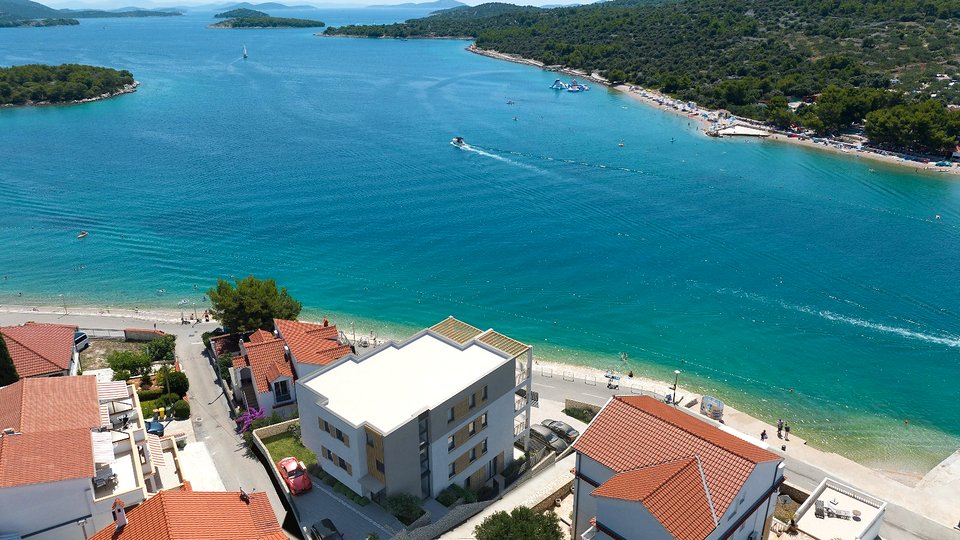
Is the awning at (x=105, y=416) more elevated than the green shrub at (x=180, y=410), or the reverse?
the awning at (x=105, y=416)

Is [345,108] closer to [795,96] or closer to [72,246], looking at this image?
[72,246]

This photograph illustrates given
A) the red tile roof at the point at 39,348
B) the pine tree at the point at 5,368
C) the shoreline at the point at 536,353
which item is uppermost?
the pine tree at the point at 5,368

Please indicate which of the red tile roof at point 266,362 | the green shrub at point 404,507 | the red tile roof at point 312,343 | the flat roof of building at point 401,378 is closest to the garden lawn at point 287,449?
the red tile roof at point 266,362

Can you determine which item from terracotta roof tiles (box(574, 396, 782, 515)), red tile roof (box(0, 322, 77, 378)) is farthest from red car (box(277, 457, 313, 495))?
red tile roof (box(0, 322, 77, 378))

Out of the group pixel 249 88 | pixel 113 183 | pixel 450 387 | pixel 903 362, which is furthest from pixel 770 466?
pixel 249 88

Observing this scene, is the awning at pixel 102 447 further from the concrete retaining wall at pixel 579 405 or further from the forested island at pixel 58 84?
the forested island at pixel 58 84

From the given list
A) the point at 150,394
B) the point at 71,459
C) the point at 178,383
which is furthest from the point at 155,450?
the point at 150,394

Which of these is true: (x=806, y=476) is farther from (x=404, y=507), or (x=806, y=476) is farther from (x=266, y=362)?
(x=266, y=362)
